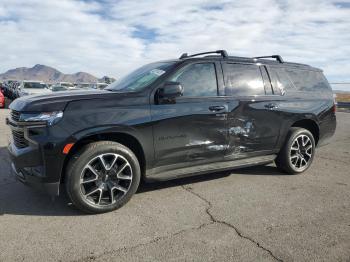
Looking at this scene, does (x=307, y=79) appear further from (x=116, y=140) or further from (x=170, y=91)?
(x=116, y=140)

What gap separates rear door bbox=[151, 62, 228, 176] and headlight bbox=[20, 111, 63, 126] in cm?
111

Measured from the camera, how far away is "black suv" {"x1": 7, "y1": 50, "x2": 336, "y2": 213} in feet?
12.2

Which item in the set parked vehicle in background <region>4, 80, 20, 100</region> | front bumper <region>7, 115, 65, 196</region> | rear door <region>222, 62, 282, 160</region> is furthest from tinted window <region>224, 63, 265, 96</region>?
parked vehicle in background <region>4, 80, 20, 100</region>

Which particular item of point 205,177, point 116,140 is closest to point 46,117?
point 116,140

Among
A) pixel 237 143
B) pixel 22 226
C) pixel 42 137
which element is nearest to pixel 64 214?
pixel 22 226

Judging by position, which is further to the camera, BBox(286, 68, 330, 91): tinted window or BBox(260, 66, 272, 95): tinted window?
BBox(286, 68, 330, 91): tinted window

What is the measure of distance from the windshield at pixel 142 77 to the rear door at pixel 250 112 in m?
0.92

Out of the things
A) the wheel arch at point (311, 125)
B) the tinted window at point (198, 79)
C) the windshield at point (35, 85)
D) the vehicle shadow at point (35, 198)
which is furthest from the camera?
the windshield at point (35, 85)

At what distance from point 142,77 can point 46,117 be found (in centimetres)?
154

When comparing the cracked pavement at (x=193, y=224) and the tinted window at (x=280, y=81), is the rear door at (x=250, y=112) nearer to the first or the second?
the tinted window at (x=280, y=81)

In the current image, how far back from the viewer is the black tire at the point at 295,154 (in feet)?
18.5

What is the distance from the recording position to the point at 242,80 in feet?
16.8

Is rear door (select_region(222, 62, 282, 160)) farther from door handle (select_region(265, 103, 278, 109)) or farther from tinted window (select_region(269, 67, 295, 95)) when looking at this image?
tinted window (select_region(269, 67, 295, 95))

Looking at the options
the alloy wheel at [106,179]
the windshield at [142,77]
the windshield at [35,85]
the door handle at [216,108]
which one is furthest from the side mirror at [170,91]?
the windshield at [35,85]
